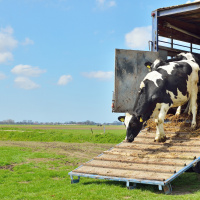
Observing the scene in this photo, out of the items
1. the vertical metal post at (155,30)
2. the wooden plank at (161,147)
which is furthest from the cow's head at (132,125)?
the vertical metal post at (155,30)

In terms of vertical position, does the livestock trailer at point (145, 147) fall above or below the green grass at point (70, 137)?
above

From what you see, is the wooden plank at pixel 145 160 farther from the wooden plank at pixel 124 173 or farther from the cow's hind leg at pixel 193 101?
the cow's hind leg at pixel 193 101

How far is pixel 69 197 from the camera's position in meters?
6.43

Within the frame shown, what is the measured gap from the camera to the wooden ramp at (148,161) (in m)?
6.66

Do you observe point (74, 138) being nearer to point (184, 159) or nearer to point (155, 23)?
point (155, 23)

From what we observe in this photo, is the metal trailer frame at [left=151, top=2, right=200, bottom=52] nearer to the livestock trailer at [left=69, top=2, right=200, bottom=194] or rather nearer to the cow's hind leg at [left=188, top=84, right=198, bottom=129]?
the livestock trailer at [left=69, top=2, right=200, bottom=194]

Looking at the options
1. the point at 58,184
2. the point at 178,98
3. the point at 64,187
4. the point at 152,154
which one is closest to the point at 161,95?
the point at 178,98

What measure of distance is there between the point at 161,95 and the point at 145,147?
1.69 m

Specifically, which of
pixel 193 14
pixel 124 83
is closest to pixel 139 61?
pixel 124 83

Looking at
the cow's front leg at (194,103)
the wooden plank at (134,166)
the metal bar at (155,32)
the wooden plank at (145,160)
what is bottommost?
the wooden plank at (134,166)

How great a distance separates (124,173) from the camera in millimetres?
7105

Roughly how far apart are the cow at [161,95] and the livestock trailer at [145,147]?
554 millimetres

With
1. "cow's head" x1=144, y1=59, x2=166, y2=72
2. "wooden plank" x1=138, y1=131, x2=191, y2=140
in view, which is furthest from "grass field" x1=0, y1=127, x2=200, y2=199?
"cow's head" x1=144, y1=59, x2=166, y2=72

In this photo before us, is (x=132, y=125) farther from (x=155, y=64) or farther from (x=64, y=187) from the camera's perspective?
(x=155, y=64)
